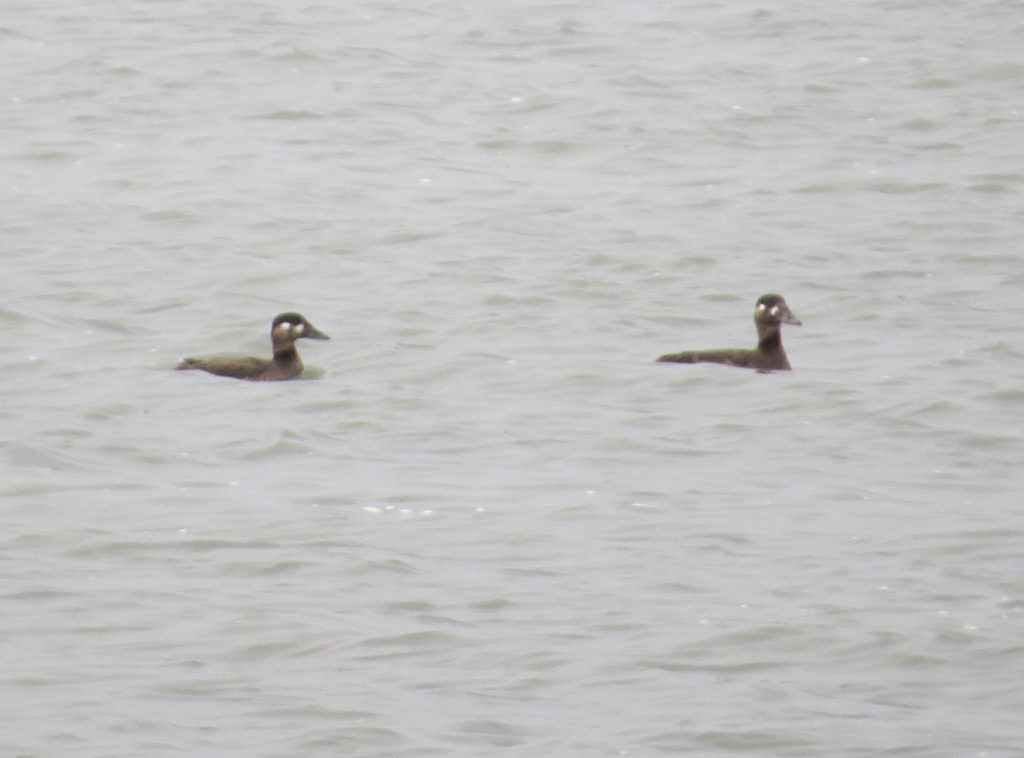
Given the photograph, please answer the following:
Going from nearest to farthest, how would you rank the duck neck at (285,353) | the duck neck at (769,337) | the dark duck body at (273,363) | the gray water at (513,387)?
1. the gray water at (513,387)
2. the dark duck body at (273,363)
3. the duck neck at (285,353)
4. the duck neck at (769,337)

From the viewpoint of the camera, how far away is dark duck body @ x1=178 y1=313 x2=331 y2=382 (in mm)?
15609

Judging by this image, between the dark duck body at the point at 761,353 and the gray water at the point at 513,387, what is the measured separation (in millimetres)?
252

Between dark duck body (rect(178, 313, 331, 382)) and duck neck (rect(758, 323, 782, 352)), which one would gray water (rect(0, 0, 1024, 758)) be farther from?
duck neck (rect(758, 323, 782, 352))

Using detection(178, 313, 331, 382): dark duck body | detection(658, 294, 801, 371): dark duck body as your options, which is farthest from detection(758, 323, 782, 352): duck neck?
detection(178, 313, 331, 382): dark duck body

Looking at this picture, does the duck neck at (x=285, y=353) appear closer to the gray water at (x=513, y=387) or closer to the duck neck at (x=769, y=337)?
the gray water at (x=513, y=387)

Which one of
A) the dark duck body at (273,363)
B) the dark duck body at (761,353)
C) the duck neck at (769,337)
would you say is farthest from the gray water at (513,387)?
the duck neck at (769,337)

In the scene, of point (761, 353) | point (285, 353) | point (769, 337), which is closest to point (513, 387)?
point (285, 353)

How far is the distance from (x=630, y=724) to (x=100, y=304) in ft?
31.8

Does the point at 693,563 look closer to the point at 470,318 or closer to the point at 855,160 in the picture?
the point at 470,318

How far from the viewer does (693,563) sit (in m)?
11.2

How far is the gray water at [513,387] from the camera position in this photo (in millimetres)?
9328

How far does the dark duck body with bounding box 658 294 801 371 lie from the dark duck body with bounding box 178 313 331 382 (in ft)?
7.86

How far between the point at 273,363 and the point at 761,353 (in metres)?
3.15

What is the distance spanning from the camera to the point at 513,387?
50.6ft
